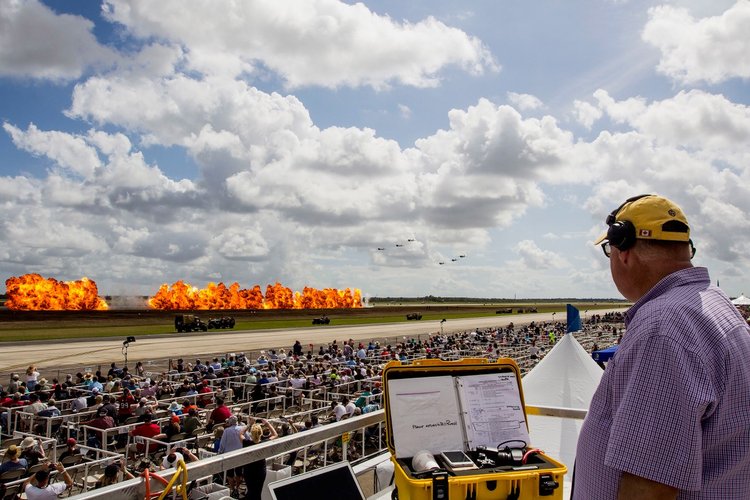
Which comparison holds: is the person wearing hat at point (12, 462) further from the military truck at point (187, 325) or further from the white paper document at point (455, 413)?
the military truck at point (187, 325)

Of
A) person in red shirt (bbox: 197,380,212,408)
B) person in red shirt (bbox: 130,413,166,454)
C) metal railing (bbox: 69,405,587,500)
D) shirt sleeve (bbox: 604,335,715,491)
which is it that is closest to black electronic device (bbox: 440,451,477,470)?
metal railing (bbox: 69,405,587,500)

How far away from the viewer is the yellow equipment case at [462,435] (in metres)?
3.07

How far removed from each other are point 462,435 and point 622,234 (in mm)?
1928

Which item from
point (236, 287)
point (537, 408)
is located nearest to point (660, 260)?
point (537, 408)

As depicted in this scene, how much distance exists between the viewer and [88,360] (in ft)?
113

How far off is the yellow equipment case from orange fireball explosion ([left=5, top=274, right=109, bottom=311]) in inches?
4033

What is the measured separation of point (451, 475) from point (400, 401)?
59cm

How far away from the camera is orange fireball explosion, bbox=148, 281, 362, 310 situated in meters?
120

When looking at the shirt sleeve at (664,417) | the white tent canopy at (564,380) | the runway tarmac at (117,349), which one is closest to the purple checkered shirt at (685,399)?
the shirt sleeve at (664,417)

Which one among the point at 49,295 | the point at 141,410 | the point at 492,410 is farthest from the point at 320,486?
the point at 49,295

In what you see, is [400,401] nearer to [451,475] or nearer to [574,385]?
[451,475]

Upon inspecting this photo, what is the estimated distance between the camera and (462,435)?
3.52m

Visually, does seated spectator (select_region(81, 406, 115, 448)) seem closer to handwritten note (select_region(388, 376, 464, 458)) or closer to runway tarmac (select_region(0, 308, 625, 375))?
handwritten note (select_region(388, 376, 464, 458))

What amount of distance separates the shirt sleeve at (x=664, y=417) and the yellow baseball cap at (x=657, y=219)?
0.53 meters
